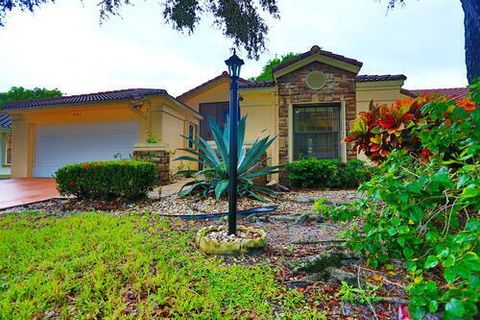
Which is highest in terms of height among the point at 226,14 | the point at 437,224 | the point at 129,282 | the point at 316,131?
the point at 226,14

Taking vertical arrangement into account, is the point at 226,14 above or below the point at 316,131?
above

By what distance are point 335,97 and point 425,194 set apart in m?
6.40

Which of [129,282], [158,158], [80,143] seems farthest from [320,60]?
[80,143]

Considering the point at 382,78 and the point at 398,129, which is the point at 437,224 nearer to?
the point at 398,129

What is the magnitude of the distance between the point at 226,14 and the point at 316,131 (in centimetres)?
436

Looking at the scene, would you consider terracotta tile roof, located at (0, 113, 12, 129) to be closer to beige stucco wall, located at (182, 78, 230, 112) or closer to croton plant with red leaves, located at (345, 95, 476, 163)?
beige stucco wall, located at (182, 78, 230, 112)

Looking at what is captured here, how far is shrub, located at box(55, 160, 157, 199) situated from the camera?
176 inches

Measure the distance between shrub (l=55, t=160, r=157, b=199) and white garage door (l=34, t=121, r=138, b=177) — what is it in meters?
4.50

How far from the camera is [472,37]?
2.66 m

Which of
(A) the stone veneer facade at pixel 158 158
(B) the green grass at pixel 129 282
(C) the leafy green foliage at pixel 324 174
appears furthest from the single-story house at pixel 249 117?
(B) the green grass at pixel 129 282

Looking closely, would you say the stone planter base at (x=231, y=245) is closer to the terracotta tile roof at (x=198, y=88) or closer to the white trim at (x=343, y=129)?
the white trim at (x=343, y=129)

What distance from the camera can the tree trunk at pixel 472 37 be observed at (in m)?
2.53

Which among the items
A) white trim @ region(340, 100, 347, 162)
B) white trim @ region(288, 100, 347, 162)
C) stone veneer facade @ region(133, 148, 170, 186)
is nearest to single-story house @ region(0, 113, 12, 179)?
stone veneer facade @ region(133, 148, 170, 186)

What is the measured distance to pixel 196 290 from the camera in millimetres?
1667
